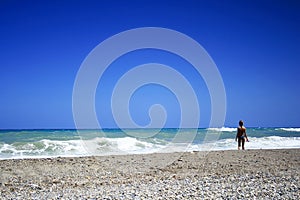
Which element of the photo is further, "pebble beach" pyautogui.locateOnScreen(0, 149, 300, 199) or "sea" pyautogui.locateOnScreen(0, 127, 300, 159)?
"sea" pyautogui.locateOnScreen(0, 127, 300, 159)

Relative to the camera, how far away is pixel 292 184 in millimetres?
7820

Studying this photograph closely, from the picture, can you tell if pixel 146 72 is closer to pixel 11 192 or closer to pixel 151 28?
pixel 151 28

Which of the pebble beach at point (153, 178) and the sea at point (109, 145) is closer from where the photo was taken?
the pebble beach at point (153, 178)

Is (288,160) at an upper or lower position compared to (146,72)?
lower

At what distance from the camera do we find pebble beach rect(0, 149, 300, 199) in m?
7.00

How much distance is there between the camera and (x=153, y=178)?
9.09 meters

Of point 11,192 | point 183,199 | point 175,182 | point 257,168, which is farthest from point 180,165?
point 11,192

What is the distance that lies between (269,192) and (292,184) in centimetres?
125

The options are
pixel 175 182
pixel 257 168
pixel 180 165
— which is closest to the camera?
pixel 175 182

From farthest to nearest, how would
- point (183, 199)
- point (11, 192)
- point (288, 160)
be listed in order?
point (288, 160) < point (11, 192) < point (183, 199)

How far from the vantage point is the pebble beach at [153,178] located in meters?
7.00

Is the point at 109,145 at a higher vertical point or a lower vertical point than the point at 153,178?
higher

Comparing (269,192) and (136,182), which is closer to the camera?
(269,192)

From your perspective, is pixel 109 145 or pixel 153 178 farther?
pixel 109 145
